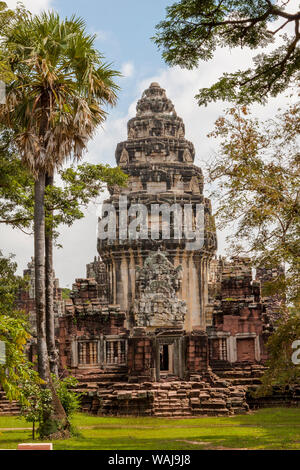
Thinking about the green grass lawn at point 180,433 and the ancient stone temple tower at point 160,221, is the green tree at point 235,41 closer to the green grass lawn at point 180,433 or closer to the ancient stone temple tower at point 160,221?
the green grass lawn at point 180,433

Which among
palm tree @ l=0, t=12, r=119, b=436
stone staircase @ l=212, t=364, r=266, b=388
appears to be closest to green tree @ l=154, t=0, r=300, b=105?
palm tree @ l=0, t=12, r=119, b=436

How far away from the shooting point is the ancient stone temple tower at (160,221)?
37.8 meters

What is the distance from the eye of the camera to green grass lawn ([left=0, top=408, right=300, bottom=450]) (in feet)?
51.6

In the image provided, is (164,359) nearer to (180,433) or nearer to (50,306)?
(180,433)

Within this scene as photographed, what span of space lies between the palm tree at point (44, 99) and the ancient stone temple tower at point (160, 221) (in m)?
19.8

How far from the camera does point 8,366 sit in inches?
477

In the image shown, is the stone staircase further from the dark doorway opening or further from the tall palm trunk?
the tall palm trunk

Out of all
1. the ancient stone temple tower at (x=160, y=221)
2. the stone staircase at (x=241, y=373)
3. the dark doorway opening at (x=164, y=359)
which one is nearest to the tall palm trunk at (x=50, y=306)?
the stone staircase at (x=241, y=373)

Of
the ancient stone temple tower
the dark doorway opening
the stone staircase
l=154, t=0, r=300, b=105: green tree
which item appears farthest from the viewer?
the ancient stone temple tower

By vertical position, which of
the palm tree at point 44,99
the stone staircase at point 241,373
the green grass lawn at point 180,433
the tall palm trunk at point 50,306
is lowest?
the green grass lawn at point 180,433

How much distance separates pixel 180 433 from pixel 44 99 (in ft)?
31.7

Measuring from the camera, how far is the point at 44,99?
17.3m

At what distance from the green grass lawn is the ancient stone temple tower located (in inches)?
534
